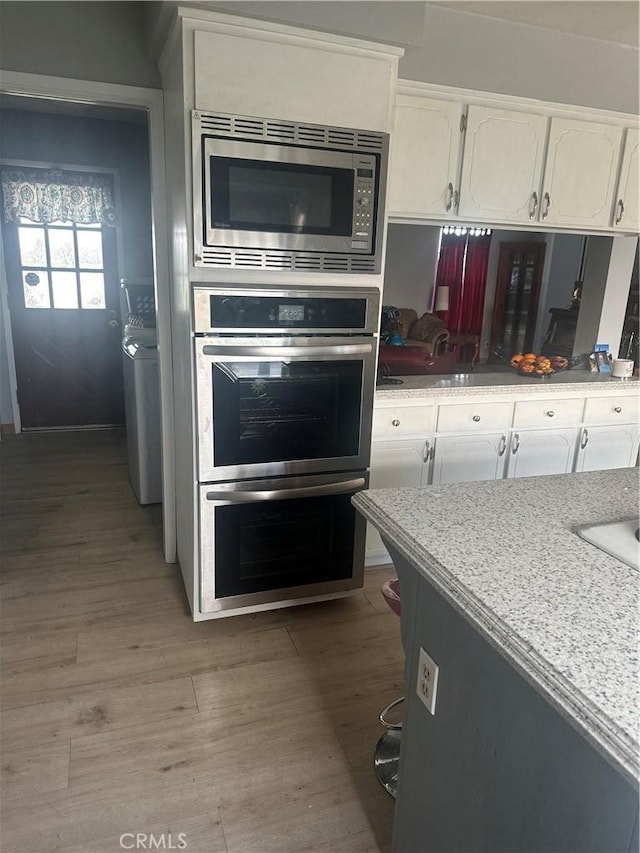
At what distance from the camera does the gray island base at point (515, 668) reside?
2.64ft

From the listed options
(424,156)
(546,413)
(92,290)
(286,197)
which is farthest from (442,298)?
(286,197)

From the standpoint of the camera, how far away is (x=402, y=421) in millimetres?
2662

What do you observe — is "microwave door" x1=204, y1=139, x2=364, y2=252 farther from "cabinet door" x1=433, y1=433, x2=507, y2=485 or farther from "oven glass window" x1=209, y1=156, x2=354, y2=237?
"cabinet door" x1=433, y1=433, x2=507, y2=485

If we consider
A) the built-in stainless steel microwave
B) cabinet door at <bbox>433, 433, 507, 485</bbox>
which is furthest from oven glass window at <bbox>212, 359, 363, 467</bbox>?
cabinet door at <bbox>433, 433, 507, 485</bbox>

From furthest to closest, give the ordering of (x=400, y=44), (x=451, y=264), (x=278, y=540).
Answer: (x=451, y=264) → (x=278, y=540) → (x=400, y=44)

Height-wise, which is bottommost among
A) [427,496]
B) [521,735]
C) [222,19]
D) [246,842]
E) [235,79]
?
[246,842]

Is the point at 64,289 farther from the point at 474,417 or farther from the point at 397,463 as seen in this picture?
the point at 474,417

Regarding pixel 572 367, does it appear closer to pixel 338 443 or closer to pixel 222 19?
pixel 338 443

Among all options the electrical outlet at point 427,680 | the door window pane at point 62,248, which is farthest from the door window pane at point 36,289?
the electrical outlet at point 427,680

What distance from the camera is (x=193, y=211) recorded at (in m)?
1.97

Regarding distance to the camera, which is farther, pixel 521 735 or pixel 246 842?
pixel 246 842

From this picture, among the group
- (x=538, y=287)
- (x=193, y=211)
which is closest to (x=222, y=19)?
(x=193, y=211)

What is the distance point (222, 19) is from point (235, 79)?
172 mm

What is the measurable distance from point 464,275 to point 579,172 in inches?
236
